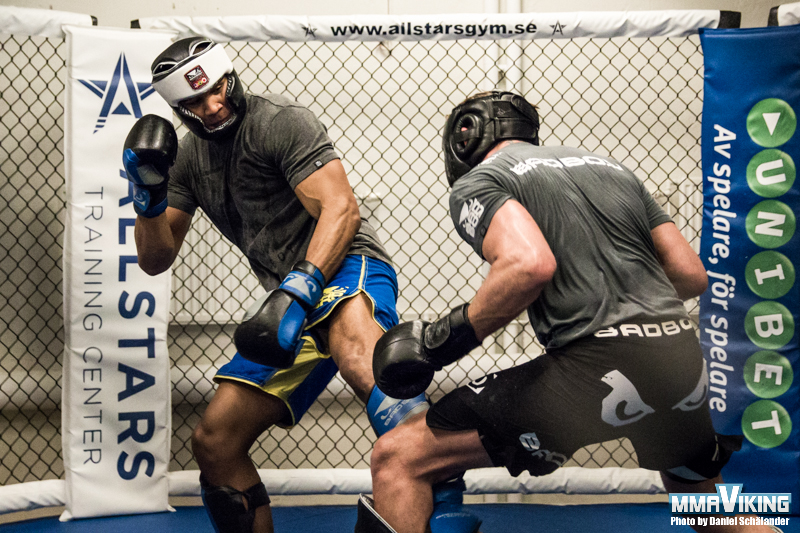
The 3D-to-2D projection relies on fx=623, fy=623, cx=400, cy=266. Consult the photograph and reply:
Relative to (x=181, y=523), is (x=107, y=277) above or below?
above

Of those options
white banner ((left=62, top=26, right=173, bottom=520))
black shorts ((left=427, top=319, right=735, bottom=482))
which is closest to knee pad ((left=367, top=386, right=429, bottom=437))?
black shorts ((left=427, top=319, right=735, bottom=482))

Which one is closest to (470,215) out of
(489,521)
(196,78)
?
(196,78)

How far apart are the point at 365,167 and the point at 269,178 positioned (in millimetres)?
1232

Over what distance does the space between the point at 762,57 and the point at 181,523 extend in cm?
265

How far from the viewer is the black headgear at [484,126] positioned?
1.42 meters

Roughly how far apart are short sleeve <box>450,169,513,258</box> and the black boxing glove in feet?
0.48

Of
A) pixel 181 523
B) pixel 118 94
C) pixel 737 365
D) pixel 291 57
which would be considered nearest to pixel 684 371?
pixel 737 365

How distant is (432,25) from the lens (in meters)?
2.27

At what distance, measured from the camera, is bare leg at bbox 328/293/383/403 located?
1456 mm

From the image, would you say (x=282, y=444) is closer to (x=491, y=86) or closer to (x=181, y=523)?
(x=181, y=523)

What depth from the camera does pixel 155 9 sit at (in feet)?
9.46

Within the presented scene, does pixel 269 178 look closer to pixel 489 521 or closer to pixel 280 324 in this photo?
pixel 280 324

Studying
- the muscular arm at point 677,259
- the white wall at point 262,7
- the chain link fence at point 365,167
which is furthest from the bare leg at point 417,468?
the white wall at point 262,7

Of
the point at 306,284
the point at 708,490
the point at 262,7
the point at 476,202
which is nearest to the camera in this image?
the point at 476,202
